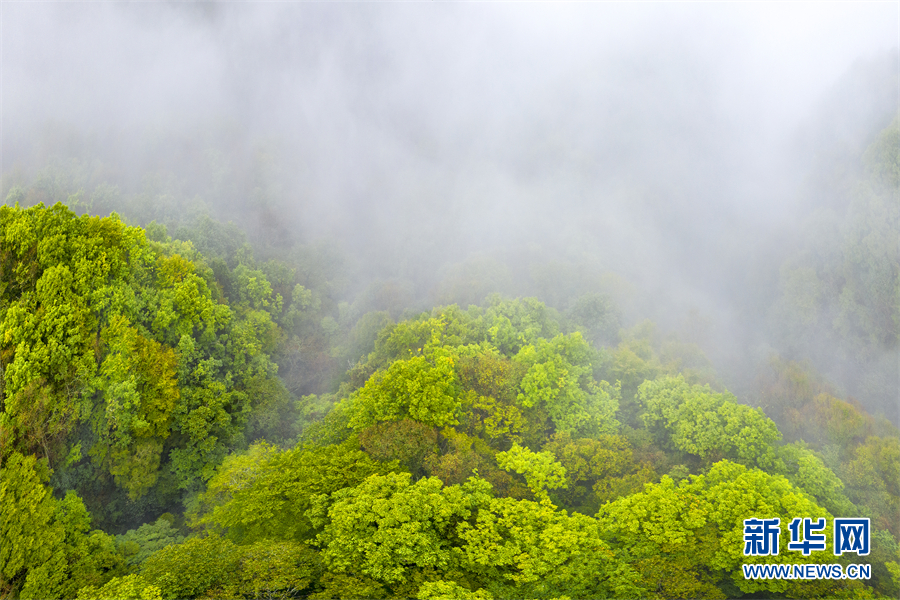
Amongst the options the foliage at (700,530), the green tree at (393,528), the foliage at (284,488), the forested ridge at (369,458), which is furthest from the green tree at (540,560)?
the foliage at (284,488)

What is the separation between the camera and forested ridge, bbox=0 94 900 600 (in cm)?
2525

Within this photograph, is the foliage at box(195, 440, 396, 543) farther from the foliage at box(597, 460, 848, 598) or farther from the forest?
the foliage at box(597, 460, 848, 598)

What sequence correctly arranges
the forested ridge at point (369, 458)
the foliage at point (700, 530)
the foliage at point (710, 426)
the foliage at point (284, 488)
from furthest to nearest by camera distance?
the foliage at point (710, 426)
the foliage at point (284, 488)
the foliage at point (700, 530)
the forested ridge at point (369, 458)

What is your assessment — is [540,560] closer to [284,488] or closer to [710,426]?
[284,488]

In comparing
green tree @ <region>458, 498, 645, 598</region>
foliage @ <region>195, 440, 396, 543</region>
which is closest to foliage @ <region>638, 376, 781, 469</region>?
green tree @ <region>458, 498, 645, 598</region>

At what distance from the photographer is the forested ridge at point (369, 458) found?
25250 millimetres

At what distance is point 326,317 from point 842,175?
376 ft

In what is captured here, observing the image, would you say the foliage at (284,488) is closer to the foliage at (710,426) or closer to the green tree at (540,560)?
the green tree at (540,560)

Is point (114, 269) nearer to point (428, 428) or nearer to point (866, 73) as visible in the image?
point (428, 428)

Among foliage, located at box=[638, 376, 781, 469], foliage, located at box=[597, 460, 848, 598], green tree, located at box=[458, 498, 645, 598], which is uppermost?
foliage, located at box=[638, 376, 781, 469]

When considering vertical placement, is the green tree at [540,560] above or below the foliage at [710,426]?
below

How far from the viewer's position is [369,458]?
3309cm

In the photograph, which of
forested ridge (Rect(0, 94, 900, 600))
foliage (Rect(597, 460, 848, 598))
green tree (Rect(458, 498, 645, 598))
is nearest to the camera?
green tree (Rect(458, 498, 645, 598))

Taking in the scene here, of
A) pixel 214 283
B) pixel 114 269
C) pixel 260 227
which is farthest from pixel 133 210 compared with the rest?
pixel 114 269
